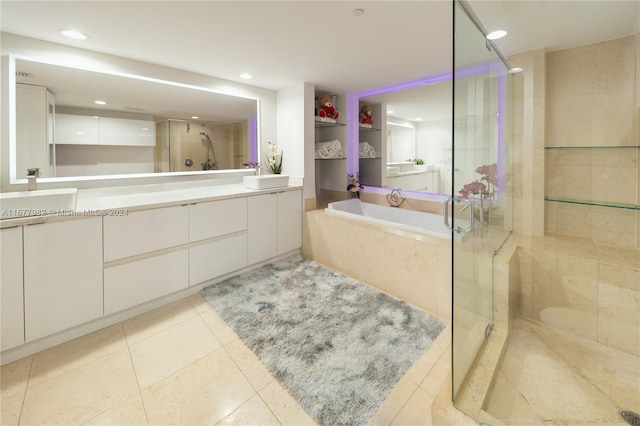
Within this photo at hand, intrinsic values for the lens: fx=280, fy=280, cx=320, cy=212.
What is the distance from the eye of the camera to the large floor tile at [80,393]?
1351mm

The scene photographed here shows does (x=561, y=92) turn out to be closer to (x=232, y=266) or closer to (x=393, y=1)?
(x=393, y=1)

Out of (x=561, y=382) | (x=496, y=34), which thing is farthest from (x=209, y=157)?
(x=561, y=382)

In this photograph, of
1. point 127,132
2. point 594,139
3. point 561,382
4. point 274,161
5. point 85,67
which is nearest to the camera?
point 561,382

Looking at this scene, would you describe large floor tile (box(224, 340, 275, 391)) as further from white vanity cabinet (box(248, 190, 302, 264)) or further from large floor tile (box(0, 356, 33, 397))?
white vanity cabinet (box(248, 190, 302, 264))

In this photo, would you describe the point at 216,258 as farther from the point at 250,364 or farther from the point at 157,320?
the point at 250,364

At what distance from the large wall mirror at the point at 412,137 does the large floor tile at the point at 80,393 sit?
3219 millimetres

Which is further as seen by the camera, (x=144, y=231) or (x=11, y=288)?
(x=144, y=231)

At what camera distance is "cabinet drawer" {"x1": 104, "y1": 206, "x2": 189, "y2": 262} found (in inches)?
79.0

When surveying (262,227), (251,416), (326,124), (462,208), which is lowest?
(251,416)

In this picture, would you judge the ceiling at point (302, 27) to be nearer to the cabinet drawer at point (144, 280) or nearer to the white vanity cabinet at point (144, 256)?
the white vanity cabinet at point (144, 256)

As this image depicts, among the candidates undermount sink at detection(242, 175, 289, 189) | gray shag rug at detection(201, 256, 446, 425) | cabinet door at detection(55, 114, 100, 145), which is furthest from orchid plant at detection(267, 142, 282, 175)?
cabinet door at detection(55, 114, 100, 145)

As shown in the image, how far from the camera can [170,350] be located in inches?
71.6

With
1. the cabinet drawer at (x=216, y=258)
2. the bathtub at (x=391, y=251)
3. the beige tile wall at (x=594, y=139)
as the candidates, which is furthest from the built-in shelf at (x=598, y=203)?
the cabinet drawer at (x=216, y=258)

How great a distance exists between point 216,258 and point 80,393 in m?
1.32
